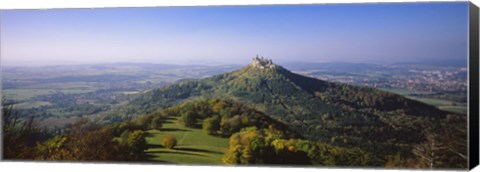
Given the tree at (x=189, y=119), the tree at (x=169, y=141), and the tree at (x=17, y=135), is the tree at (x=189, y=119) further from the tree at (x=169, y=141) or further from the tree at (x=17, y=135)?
the tree at (x=17, y=135)

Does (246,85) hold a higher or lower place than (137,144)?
higher

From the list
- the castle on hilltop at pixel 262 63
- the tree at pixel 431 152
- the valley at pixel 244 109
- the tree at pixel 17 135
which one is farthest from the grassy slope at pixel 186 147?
the tree at pixel 431 152

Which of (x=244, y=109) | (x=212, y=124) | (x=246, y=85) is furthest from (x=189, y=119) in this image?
(x=246, y=85)

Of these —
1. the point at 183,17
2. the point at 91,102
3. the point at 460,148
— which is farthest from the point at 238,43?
the point at 460,148

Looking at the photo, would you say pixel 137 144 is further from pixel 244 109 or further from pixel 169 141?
pixel 244 109

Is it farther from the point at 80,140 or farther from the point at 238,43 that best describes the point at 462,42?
the point at 80,140

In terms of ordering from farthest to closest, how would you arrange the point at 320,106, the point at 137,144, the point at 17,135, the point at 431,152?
the point at 17,135 < the point at 137,144 < the point at 320,106 < the point at 431,152
